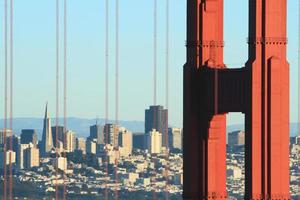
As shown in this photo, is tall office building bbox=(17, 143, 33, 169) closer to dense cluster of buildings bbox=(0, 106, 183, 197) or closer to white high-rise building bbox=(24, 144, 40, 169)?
dense cluster of buildings bbox=(0, 106, 183, 197)

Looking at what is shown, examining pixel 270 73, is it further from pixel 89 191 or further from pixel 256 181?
pixel 89 191

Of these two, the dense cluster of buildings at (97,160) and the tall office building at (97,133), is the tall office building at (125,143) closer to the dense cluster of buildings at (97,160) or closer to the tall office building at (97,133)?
the dense cluster of buildings at (97,160)

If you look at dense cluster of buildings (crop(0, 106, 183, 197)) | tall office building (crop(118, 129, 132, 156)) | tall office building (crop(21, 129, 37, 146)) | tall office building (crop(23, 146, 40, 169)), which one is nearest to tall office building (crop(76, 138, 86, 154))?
dense cluster of buildings (crop(0, 106, 183, 197))

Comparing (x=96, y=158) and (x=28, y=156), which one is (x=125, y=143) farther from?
(x=28, y=156)

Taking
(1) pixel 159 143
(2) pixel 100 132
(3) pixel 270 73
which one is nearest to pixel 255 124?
(3) pixel 270 73

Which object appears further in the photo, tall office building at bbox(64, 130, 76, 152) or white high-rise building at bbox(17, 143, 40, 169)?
white high-rise building at bbox(17, 143, 40, 169)

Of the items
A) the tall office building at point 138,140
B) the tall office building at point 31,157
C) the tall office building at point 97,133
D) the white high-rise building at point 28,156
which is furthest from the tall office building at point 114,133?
the tall office building at point 31,157

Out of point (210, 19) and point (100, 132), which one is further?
point (100, 132)
